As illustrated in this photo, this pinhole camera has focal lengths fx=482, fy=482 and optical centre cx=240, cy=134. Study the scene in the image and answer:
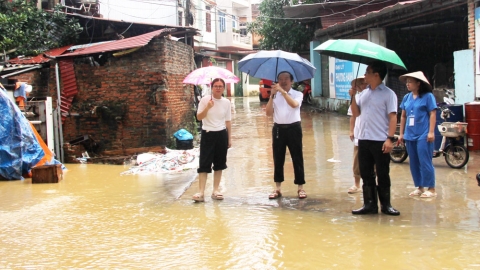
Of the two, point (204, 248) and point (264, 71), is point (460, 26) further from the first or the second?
point (204, 248)

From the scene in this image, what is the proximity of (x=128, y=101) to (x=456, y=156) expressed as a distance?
6.96m

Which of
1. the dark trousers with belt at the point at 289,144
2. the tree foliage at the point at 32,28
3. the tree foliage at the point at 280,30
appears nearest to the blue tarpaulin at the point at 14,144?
the tree foliage at the point at 32,28

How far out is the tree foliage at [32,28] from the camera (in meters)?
13.5

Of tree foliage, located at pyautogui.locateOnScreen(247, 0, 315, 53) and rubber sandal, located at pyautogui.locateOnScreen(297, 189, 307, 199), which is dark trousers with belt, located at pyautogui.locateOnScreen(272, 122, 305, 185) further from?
tree foliage, located at pyautogui.locateOnScreen(247, 0, 315, 53)

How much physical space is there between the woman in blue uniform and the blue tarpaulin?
21.6 ft

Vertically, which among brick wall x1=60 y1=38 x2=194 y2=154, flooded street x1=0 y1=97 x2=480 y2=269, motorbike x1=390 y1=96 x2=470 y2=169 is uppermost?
brick wall x1=60 y1=38 x2=194 y2=154

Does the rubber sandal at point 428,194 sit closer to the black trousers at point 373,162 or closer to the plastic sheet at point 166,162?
the black trousers at point 373,162

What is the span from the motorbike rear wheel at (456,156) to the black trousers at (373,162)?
3.03m

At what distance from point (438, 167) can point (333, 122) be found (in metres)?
7.83

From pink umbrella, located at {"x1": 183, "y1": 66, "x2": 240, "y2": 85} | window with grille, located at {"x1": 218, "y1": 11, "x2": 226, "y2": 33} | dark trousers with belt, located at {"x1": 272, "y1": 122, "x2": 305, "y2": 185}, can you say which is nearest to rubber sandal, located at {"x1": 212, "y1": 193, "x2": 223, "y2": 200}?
dark trousers with belt, located at {"x1": 272, "y1": 122, "x2": 305, "y2": 185}

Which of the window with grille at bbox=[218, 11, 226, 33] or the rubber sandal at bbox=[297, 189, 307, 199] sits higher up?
the window with grille at bbox=[218, 11, 226, 33]

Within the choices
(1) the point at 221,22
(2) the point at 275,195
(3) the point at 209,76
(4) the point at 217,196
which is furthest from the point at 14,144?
(1) the point at 221,22

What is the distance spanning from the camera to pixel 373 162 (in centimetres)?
540

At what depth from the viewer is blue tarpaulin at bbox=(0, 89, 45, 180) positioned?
8.58 metres
